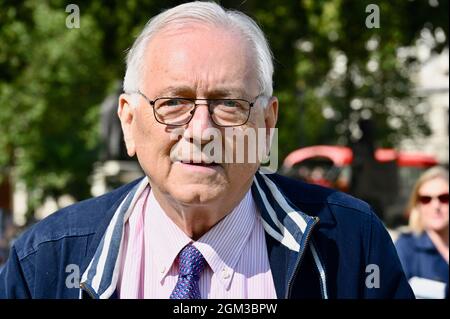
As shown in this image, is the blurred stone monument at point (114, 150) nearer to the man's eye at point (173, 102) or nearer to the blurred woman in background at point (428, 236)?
the blurred woman in background at point (428, 236)

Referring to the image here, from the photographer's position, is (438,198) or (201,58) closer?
(201,58)

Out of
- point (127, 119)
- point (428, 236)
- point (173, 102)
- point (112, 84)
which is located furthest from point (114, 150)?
point (112, 84)

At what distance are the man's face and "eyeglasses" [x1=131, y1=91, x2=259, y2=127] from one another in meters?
0.01

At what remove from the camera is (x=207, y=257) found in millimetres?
2521

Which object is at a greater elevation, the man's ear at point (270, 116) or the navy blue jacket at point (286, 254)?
the man's ear at point (270, 116)

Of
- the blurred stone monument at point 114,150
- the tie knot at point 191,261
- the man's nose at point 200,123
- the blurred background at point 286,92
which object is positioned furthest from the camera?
the blurred background at point 286,92

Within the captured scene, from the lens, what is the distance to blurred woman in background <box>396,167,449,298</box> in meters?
6.12

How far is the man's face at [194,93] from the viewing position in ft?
7.83

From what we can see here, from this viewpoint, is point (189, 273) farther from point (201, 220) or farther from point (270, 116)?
point (270, 116)

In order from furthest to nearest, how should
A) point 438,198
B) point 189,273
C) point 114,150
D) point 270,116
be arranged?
point 114,150 → point 438,198 → point 270,116 → point 189,273

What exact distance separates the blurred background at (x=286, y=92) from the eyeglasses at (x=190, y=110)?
10204 millimetres

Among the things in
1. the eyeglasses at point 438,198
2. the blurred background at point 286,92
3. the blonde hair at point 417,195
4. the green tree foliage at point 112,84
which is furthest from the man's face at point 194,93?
the green tree foliage at point 112,84

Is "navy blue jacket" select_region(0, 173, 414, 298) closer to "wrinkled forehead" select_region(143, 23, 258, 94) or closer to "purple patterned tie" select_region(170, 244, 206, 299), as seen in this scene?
"purple patterned tie" select_region(170, 244, 206, 299)

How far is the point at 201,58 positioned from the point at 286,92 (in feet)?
74.1
